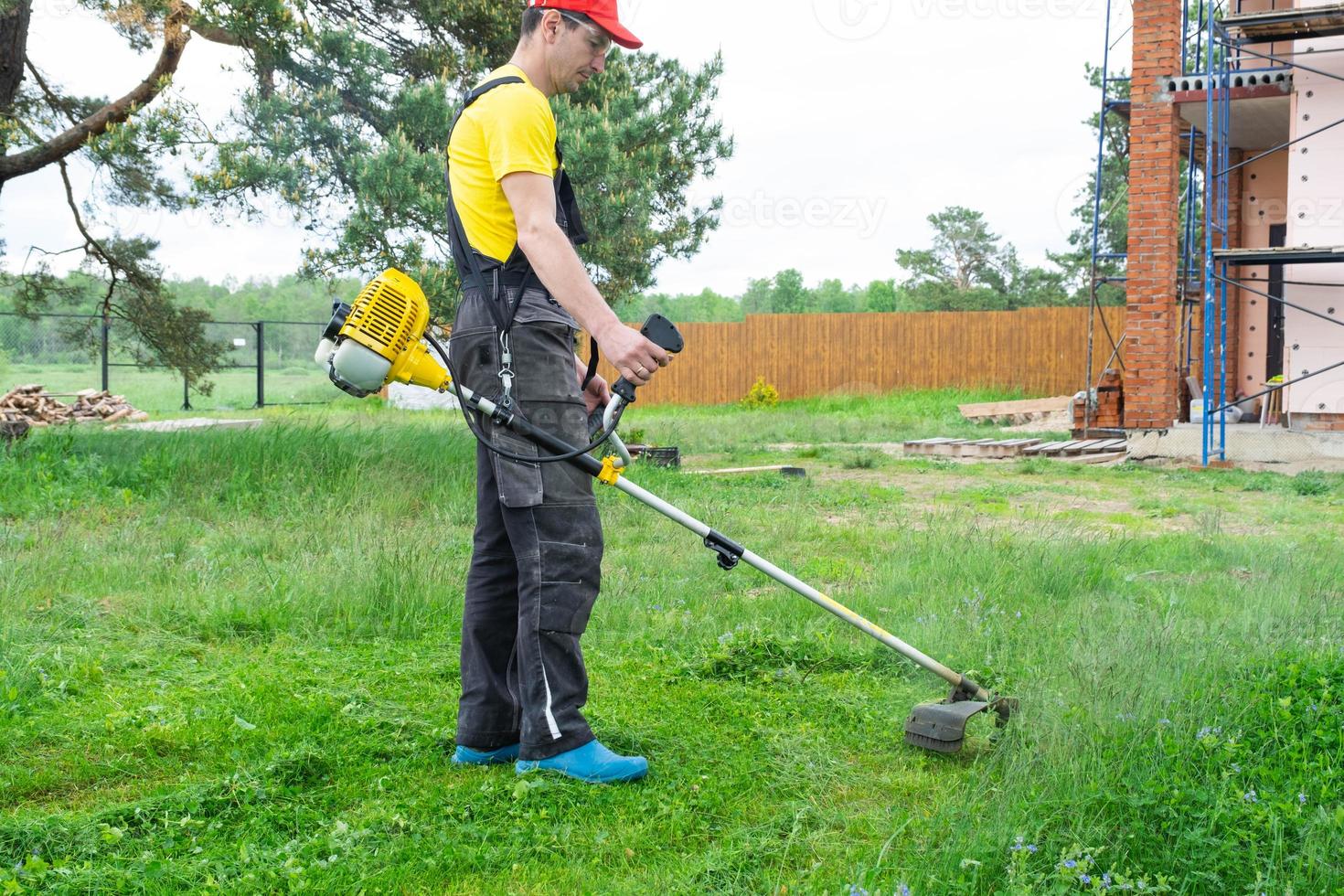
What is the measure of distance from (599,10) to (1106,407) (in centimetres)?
1259

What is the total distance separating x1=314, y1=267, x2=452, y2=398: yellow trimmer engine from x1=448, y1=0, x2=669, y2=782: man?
0.12 metres

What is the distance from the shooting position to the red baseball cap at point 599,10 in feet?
9.65

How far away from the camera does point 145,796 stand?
2.92 m

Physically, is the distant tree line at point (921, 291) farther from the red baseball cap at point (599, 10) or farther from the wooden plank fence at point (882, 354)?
the red baseball cap at point (599, 10)

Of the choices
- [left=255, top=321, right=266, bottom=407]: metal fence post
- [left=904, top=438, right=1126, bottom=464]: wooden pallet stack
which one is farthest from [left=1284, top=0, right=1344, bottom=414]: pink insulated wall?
[left=255, top=321, right=266, bottom=407]: metal fence post

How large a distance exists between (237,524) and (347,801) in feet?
13.4

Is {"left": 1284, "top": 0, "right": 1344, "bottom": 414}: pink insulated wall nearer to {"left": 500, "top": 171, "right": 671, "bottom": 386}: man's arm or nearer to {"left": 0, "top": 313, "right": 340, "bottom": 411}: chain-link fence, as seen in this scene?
{"left": 500, "top": 171, "right": 671, "bottom": 386}: man's arm

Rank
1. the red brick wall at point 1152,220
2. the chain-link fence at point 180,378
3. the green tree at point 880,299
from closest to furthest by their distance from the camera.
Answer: the red brick wall at point 1152,220 → the chain-link fence at point 180,378 → the green tree at point 880,299

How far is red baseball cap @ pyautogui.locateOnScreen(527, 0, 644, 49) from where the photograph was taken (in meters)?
2.94

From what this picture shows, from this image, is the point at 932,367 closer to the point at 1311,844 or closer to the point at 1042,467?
the point at 1042,467

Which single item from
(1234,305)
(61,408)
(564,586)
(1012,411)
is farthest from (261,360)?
(564,586)

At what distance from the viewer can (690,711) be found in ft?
12.1

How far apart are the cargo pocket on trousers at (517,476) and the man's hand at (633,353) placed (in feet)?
1.20

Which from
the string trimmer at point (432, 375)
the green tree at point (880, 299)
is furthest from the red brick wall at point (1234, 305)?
the green tree at point (880, 299)
